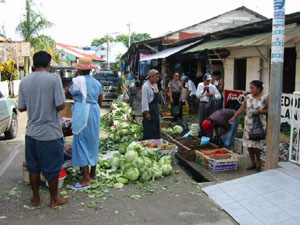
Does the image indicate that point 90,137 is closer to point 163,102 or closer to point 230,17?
point 163,102

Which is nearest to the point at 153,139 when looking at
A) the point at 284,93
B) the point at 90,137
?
the point at 90,137

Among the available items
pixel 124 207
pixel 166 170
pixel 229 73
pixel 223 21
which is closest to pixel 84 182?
pixel 124 207

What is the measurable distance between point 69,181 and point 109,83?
13539 millimetres

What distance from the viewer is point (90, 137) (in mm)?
5172

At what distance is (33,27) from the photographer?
27172mm

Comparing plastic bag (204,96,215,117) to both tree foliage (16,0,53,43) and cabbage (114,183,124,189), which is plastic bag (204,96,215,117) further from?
tree foliage (16,0,53,43)

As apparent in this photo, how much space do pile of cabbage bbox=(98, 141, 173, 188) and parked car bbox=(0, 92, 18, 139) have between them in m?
3.62

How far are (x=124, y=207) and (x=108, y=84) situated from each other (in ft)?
47.4

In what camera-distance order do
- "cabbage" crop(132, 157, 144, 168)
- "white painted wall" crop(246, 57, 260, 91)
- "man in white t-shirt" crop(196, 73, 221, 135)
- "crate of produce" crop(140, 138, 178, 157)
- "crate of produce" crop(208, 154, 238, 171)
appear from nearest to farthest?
"cabbage" crop(132, 157, 144, 168) < "crate of produce" crop(208, 154, 238, 171) < "crate of produce" crop(140, 138, 178, 157) < "man in white t-shirt" crop(196, 73, 221, 135) < "white painted wall" crop(246, 57, 260, 91)

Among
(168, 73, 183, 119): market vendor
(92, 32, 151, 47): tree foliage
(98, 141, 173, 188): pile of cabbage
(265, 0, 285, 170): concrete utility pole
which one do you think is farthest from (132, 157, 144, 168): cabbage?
(92, 32, 151, 47): tree foliage

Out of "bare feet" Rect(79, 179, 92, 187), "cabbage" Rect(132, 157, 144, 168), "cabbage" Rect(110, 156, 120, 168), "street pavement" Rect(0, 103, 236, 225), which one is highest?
"cabbage" Rect(132, 157, 144, 168)

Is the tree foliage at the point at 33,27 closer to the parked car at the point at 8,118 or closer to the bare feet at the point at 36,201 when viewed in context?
the parked car at the point at 8,118

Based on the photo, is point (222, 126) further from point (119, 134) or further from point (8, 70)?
point (8, 70)

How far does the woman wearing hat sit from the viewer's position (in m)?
5.07
